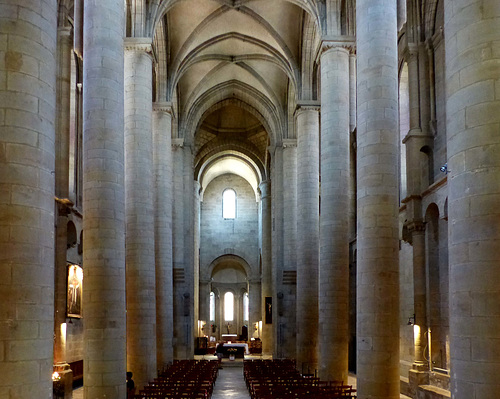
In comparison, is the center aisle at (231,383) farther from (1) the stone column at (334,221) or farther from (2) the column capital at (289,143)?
(2) the column capital at (289,143)

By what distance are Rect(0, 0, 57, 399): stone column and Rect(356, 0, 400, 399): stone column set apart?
8808 millimetres

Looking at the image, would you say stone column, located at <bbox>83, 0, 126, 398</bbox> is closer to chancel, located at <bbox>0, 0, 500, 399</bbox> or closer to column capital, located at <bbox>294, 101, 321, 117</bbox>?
chancel, located at <bbox>0, 0, 500, 399</bbox>

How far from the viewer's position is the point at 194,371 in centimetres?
2781

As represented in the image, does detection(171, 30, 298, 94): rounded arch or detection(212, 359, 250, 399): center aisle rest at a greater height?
detection(171, 30, 298, 94): rounded arch

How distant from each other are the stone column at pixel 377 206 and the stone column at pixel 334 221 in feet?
22.4

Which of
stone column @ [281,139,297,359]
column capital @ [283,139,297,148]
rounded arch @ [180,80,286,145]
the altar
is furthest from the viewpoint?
the altar

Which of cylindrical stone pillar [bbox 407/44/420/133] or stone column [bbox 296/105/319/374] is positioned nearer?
cylindrical stone pillar [bbox 407/44/420/133]

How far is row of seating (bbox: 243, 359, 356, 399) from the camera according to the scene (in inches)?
751

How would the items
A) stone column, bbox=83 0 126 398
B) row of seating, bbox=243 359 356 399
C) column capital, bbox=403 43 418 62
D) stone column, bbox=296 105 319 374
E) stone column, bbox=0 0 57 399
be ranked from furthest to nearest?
stone column, bbox=296 105 319 374 < column capital, bbox=403 43 418 62 < row of seating, bbox=243 359 356 399 < stone column, bbox=83 0 126 398 < stone column, bbox=0 0 57 399

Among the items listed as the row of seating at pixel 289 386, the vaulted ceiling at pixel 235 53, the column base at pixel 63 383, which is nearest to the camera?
the row of seating at pixel 289 386

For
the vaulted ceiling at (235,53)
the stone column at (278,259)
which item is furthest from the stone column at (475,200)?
the stone column at (278,259)

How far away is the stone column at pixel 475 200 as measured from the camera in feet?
28.9

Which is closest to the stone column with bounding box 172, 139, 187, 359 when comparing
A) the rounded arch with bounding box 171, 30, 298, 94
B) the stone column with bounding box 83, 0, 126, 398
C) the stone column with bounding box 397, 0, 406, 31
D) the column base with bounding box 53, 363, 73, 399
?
the rounded arch with bounding box 171, 30, 298, 94

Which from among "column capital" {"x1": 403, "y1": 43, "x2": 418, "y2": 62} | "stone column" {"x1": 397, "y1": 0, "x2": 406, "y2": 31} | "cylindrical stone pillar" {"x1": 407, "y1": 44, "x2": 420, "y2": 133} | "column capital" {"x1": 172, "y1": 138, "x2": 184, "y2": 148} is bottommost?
"cylindrical stone pillar" {"x1": 407, "y1": 44, "x2": 420, "y2": 133}
